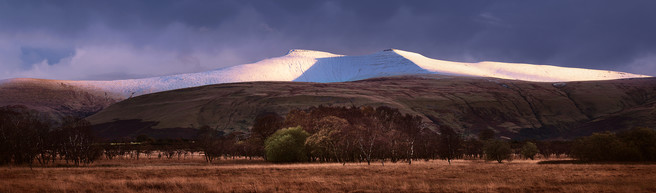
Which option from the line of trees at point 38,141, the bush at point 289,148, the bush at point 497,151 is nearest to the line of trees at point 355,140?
the bush at point 497,151

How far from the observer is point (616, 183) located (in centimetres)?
3275

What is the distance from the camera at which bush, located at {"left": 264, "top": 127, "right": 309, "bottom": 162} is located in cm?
8631

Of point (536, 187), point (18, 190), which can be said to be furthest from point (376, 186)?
point (18, 190)

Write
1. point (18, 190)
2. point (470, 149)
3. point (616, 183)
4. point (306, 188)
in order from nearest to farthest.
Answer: point (18, 190), point (306, 188), point (616, 183), point (470, 149)

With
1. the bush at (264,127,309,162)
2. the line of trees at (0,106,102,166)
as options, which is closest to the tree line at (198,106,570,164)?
the bush at (264,127,309,162)

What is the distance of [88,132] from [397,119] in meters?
66.9

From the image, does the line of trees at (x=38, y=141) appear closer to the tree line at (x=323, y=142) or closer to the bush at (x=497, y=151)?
the tree line at (x=323, y=142)

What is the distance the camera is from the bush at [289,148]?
283ft

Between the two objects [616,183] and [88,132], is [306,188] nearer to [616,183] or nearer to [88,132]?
[616,183]

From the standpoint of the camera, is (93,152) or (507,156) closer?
(93,152)

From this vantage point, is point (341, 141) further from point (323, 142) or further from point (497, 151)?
point (497, 151)

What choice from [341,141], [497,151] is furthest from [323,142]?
[497,151]

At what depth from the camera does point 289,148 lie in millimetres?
86250

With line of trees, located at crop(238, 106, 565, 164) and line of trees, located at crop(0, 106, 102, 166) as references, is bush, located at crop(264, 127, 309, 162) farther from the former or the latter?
line of trees, located at crop(0, 106, 102, 166)
